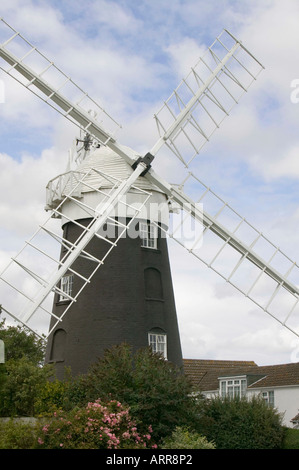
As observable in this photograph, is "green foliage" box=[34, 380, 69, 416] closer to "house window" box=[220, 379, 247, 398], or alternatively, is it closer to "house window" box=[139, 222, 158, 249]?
"house window" box=[139, 222, 158, 249]

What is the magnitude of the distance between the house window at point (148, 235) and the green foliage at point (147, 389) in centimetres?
584

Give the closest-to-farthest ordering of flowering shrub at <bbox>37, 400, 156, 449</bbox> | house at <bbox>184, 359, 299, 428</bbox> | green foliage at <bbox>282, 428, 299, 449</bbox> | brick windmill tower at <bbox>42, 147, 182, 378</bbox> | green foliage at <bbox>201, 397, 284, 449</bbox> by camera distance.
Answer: flowering shrub at <bbox>37, 400, 156, 449</bbox>
green foliage at <bbox>201, 397, 284, 449</bbox>
green foliage at <bbox>282, 428, 299, 449</bbox>
brick windmill tower at <bbox>42, 147, 182, 378</bbox>
house at <bbox>184, 359, 299, 428</bbox>

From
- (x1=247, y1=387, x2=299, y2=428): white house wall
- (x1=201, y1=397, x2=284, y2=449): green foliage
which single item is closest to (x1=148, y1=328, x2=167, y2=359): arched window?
(x1=201, y1=397, x2=284, y2=449): green foliage

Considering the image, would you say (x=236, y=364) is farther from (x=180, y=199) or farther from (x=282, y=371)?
(x=180, y=199)

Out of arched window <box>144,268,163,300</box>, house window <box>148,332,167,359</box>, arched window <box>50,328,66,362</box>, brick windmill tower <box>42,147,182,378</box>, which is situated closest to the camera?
brick windmill tower <box>42,147,182,378</box>

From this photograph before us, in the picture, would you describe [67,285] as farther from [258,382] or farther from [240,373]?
[240,373]

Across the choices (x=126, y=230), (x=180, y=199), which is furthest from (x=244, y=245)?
(x=126, y=230)

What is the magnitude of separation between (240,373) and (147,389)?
19182mm

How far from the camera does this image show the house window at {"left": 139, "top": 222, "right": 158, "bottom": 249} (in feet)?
79.3

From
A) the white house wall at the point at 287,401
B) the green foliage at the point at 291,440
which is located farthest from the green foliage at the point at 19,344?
the white house wall at the point at 287,401

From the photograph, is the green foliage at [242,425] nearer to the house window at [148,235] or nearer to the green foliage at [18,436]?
the green foliage at [18,436]

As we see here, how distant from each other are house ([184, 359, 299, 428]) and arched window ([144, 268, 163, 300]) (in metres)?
9.02

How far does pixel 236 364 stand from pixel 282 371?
9.48m

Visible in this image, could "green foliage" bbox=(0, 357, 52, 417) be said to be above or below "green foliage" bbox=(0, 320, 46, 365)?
below
